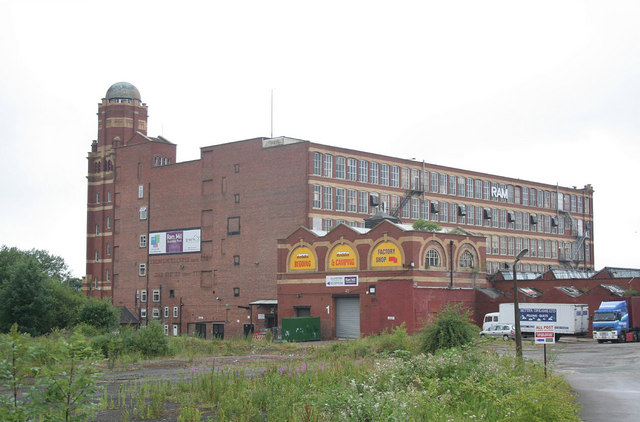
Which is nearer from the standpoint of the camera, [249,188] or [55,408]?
[55,408]

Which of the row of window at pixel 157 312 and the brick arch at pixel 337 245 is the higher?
the brick arch at pixel 337 245

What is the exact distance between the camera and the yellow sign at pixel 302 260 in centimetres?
6041

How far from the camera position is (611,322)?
5209cm

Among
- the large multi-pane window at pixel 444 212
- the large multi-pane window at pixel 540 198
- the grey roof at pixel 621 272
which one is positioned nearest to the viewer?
the grey roof at pixel 621 272

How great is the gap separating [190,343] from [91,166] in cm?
5640

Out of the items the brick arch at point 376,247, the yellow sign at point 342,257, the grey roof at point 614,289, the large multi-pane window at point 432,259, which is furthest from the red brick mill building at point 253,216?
the grey roof at point 614,289

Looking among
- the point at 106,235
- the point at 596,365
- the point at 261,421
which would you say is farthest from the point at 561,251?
the point at 261,421

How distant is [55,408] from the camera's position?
1044cm

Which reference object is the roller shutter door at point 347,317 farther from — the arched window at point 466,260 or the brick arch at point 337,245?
the arched window at point 466,260

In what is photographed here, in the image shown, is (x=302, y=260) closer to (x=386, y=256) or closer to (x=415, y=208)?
(x=386, y=256)

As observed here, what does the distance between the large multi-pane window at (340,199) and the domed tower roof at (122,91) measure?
1352 inches

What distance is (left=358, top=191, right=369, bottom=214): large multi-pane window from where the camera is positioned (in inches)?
2896

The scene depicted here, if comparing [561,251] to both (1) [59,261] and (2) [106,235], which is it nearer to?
(2) [106,235]

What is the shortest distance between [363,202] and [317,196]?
22.1 feet
